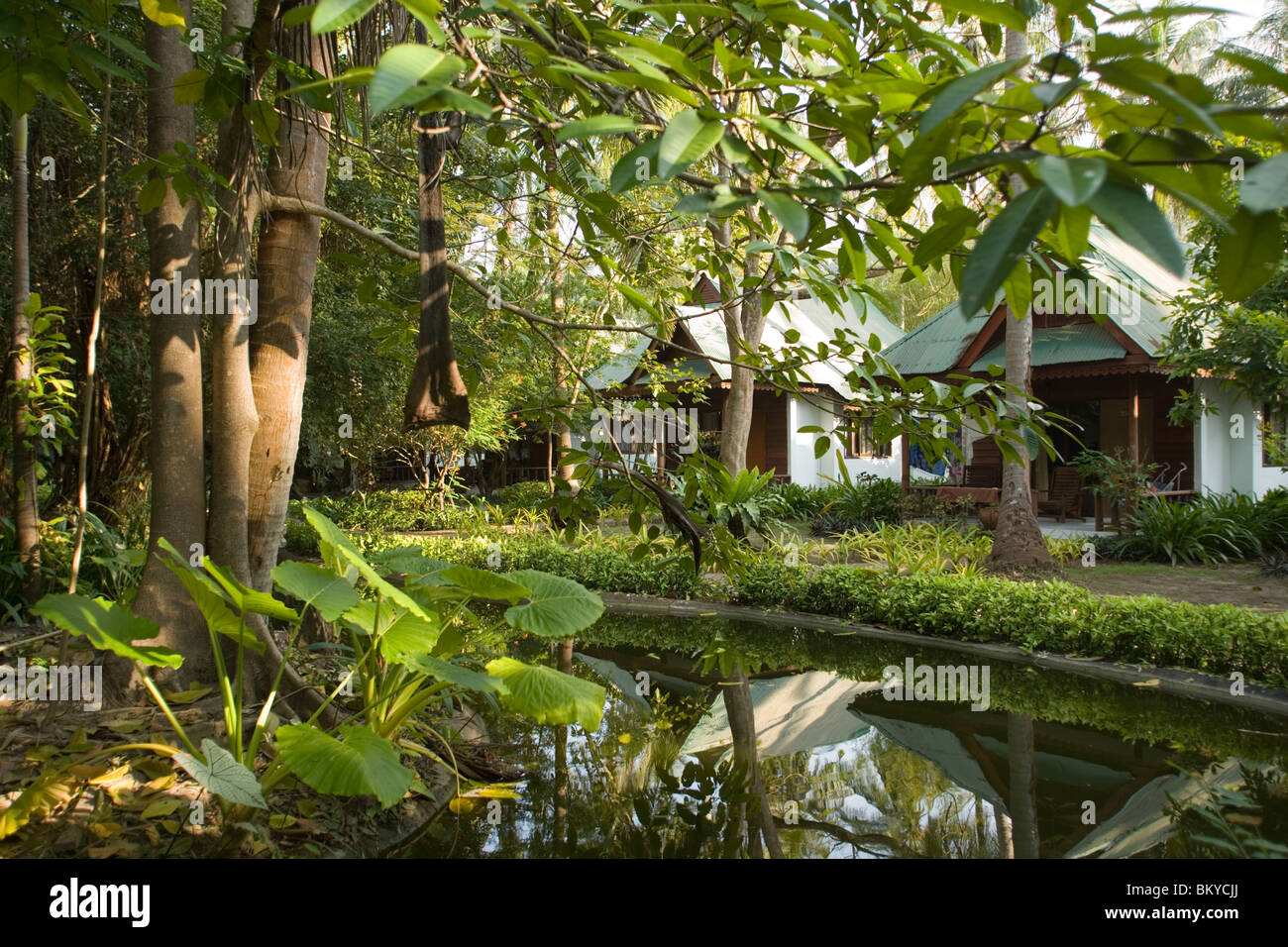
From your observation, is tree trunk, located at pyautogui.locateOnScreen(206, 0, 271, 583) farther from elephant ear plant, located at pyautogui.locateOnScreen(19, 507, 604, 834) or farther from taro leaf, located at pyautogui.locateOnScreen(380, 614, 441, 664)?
taro leaf, located at pyautogui.locateOnScreen(380, 614, 441, 664)

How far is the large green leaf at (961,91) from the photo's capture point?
42.4 inches

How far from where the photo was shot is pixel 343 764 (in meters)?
3.01

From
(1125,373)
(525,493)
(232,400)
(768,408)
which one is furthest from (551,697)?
(768,408)

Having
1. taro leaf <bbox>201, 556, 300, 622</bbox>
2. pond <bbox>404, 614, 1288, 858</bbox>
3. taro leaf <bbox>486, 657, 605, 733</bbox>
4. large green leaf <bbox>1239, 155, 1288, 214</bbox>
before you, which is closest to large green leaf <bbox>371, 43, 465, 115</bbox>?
large green leaf <bbox>1239, 155, 1288, 214</bbox>

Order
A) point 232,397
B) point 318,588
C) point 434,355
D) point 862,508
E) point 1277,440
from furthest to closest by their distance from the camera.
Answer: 1. point 862,508
2. point 1277,440
3. point 232,397
4. point 318,588
5. point 434,355

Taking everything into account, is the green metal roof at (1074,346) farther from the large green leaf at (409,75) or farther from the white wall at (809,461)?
the large green leaf at (409,75)

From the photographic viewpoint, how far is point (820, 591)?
9.39 meters

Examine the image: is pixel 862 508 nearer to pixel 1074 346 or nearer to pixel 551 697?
pixel 1074 346

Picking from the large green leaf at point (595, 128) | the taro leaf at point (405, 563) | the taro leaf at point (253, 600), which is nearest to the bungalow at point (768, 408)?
the taro leaf at point (405, 563)

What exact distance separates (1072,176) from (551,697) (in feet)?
9.75

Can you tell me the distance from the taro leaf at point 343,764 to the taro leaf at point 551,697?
1.82 ft

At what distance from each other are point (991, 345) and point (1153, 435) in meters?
3.88

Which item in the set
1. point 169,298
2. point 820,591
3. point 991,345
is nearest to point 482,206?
point 820,591
